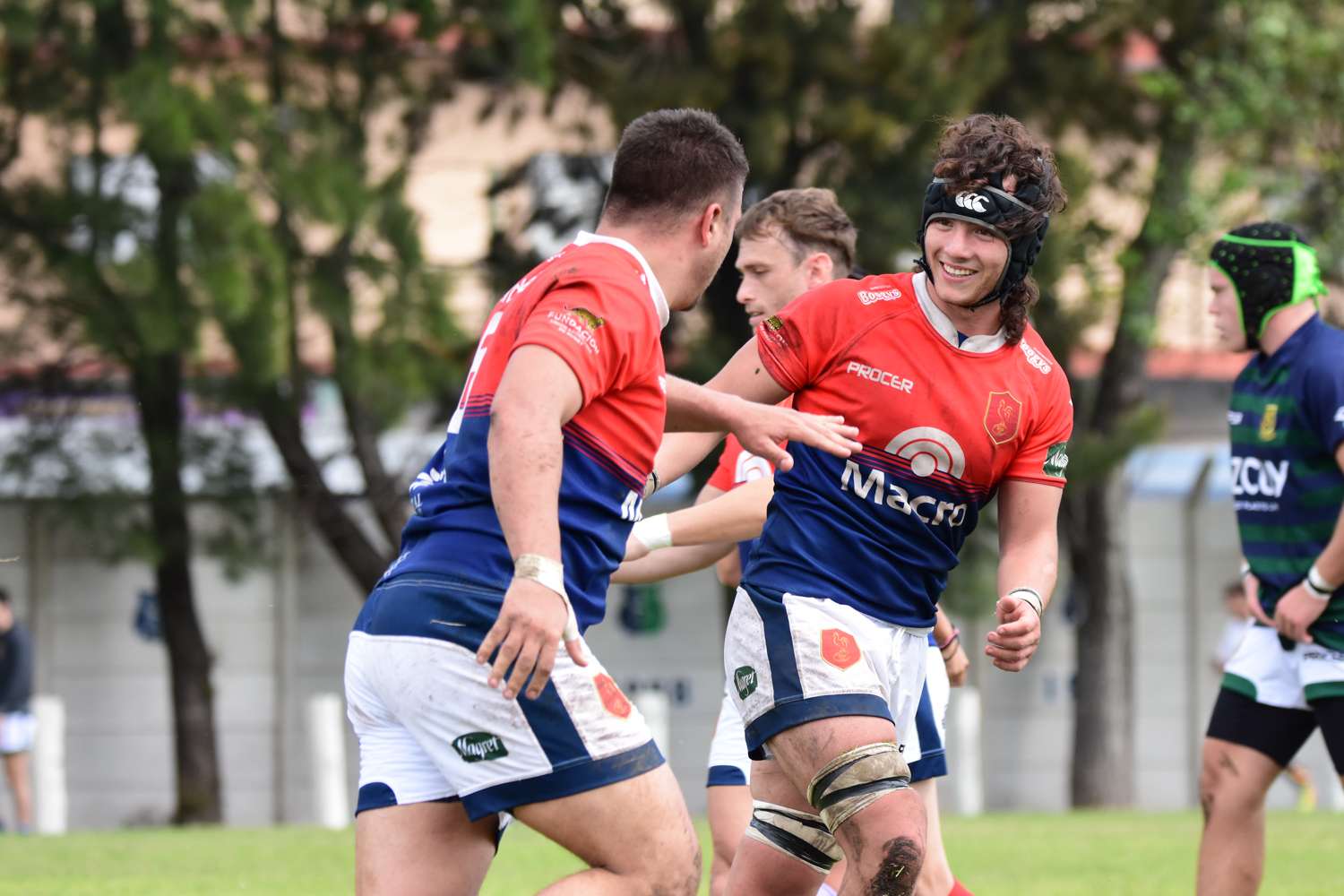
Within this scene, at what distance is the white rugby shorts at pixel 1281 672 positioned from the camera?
5.25 meters

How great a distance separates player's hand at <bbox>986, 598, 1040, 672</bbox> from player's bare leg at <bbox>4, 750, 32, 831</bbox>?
10847 mm

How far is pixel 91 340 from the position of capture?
43.1ft

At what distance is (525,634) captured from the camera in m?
3.09

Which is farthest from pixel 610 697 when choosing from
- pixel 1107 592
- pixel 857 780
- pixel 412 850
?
pixel 1107 592

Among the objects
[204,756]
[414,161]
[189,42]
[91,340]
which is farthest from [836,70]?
[204,756]

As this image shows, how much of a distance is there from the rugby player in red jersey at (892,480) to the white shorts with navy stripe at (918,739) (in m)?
0.30

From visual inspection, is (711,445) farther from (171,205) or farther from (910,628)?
(171,205)

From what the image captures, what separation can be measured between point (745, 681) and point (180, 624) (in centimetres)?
1158

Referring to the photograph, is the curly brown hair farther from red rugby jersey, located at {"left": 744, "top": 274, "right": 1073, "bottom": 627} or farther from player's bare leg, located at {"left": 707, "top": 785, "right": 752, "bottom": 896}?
player's bare leg, located at {"left": 707, "top": 785, "right": 752, "bottom": 896}

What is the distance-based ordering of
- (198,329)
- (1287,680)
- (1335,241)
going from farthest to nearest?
(1335,241) → (198,329) → (1287,680)

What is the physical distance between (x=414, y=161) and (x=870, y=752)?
40.4ft

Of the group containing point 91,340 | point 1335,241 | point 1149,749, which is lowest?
point 1149,749

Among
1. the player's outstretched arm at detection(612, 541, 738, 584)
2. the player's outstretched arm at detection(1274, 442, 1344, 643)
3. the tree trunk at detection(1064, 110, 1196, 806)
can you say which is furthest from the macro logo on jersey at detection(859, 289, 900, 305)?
the tree trunk at detection(1064, 110, 1196, 806)

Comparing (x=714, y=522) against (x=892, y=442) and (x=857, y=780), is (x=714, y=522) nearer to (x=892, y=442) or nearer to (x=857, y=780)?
(x=892, y=442)
